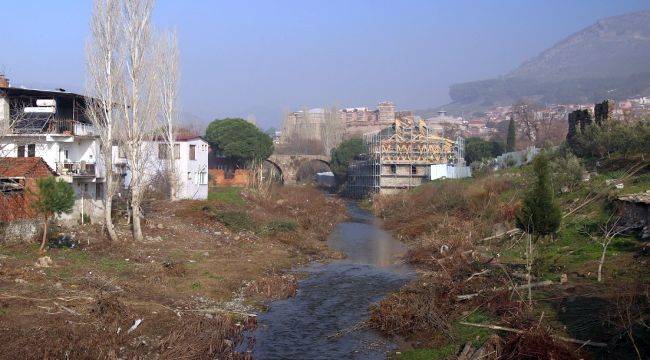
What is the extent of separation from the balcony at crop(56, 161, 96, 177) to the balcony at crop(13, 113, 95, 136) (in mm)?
1499

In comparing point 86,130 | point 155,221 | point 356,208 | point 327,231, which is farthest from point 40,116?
point 356,208

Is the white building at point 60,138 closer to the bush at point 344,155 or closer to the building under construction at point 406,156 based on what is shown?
the building under construction at point 406,156

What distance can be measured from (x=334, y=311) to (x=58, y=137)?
17.9 metres

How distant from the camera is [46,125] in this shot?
97.5 ft

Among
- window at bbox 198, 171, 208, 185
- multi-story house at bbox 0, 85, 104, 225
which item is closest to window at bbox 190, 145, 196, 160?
window at bbox 198, 171, 208, 185

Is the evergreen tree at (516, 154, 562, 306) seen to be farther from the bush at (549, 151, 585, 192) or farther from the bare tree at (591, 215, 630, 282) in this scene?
the bush at (549, 151, 585, 192)

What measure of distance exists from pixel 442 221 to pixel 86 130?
18890mm

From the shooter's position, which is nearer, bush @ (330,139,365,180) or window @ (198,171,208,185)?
window @ (198,171,208,185)

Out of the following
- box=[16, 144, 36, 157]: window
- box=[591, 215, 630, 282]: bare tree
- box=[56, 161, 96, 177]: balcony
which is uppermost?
box=[16, 144, 36, 157]: window

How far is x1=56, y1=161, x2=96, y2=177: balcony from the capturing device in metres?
28.8

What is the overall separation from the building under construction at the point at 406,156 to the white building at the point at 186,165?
19704mm

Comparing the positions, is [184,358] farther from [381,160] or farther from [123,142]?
[381,160]

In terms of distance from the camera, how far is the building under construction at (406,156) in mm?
60469

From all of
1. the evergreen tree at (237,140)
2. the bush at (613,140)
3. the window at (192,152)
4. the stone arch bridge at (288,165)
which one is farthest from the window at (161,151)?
the stone arch bridge at (288,165)
